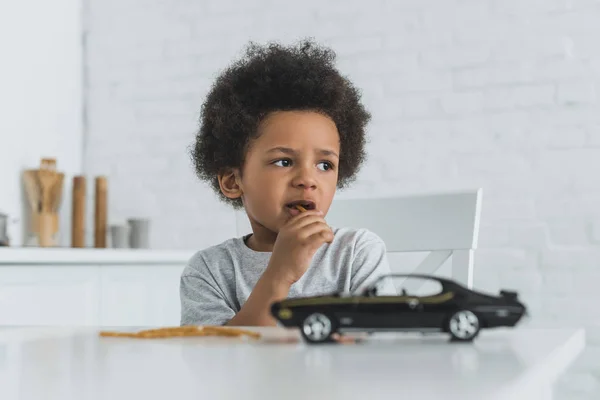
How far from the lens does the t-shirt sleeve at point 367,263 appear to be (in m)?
1.21

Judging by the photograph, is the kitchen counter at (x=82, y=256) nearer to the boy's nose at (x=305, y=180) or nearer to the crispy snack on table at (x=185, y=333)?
the boy's nose at (x=305, y=180)

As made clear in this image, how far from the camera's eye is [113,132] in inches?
129

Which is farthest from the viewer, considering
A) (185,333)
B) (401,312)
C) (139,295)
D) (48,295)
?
(139,295)

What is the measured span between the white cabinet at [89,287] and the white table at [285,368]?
4.71 ft

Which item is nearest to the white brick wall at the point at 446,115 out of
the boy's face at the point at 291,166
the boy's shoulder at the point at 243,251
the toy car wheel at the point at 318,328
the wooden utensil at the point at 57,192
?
the wooden utensil at the point at 57,192

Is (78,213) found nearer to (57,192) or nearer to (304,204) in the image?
(57,192)

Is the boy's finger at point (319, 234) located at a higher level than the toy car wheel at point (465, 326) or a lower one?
higher

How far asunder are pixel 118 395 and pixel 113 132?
9.99 ft

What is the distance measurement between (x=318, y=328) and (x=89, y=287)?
1971 millimetres

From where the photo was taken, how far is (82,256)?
7.56ft

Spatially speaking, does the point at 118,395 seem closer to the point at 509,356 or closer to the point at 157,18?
the point at 509,356

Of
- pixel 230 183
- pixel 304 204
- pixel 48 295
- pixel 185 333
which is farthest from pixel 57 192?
pixel 185 333

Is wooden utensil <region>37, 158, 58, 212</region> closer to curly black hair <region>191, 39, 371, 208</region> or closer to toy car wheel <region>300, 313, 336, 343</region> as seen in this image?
curly black hair <region>191, 39, 371, 208</region>

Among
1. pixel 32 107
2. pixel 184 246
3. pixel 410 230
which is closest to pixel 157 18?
pixel 32 107
